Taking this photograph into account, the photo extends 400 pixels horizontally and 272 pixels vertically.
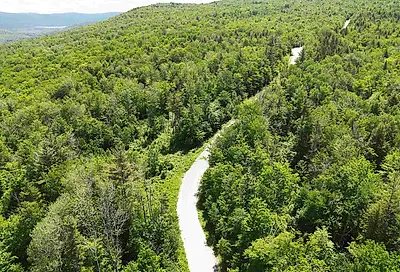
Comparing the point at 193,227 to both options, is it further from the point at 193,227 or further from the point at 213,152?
the point at 213,152

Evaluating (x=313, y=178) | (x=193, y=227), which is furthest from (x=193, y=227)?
(x=313, y=178)

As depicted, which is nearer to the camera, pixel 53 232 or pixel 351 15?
pixel 53 232

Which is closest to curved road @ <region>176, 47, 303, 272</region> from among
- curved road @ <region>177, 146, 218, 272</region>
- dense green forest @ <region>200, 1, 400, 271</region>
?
curved road @ <region>177, 146, 218, 272</region>

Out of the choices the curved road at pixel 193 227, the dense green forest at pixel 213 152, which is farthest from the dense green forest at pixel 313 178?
the curved road at pixel 193 227

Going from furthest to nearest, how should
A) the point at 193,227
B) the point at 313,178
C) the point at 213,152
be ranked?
the point at 213,152 < the point at 193,227 < the point at 313,178

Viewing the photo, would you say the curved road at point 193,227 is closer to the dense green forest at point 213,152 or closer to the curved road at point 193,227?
the curved road at point 193,227

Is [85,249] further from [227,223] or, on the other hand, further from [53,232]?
[227,223]

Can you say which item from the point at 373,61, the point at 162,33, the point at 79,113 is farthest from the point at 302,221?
the point at 162,33
